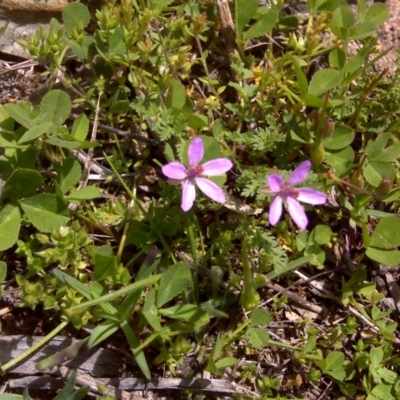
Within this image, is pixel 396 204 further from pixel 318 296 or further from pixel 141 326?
pixel 141 326

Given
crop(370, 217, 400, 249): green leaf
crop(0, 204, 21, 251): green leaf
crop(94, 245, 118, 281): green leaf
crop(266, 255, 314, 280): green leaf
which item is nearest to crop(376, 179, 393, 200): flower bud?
crop(370, 217, 400, 249): green leaf

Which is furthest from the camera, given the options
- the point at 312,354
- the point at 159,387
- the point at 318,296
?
the point at 318,296

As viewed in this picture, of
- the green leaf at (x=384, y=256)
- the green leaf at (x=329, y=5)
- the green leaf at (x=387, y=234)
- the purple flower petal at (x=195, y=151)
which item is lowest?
the green leaf at (x=384, y=256)

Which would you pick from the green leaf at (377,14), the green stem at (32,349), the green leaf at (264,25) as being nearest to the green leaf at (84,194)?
the green stem at (32,349)

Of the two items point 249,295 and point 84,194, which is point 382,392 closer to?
point 249,295

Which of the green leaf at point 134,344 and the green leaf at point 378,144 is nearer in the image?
the green leaf at point 134,344

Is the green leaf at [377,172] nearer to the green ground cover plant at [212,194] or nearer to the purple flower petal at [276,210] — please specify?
the green ground cover plant at [212,194]

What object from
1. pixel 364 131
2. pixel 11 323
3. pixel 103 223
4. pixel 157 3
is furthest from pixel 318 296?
pixel 157 3

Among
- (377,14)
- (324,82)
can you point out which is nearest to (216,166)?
(324,82)
